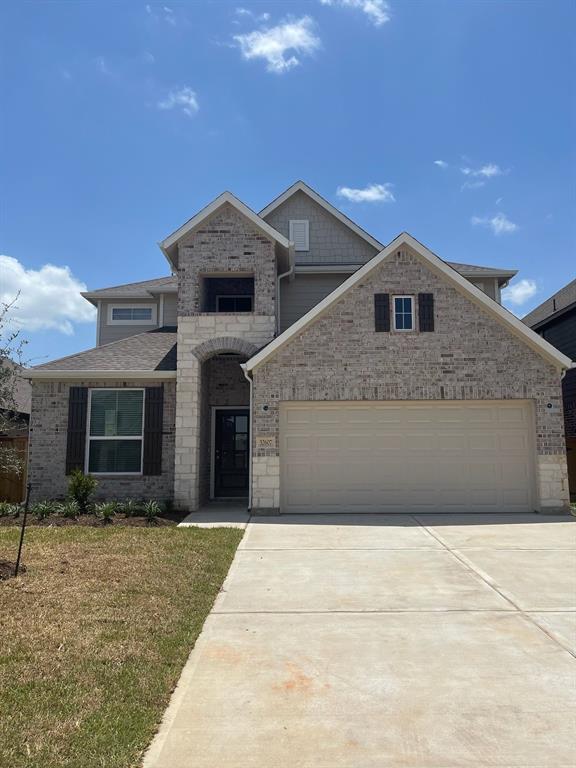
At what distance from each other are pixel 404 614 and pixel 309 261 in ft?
43.9

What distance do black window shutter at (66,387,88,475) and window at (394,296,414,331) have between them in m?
7.47

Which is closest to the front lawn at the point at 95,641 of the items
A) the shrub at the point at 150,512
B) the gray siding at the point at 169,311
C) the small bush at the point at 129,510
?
the shrub at the point at 150,512

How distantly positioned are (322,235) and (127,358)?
753cm

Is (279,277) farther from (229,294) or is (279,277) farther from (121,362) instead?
(121,362)

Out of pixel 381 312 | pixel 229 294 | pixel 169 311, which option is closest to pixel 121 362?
pixel 229 294

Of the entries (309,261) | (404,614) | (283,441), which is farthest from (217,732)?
(309,261)

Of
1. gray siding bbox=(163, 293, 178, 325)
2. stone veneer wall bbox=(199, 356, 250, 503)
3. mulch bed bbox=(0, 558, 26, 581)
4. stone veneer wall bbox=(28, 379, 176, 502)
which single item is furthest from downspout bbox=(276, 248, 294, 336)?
mulch bed bbox=(0, 558, 26, 581)

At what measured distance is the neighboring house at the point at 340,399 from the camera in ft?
40.9

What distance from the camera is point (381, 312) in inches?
501

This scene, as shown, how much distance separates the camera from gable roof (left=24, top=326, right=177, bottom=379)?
13.3m

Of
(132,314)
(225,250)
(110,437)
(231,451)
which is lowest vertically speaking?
(231,451)

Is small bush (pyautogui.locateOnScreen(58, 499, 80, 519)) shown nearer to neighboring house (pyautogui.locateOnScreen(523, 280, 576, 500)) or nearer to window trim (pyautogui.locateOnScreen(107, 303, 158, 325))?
window trim (pyautogui.locateOnScreen(107, 303, 158, 325))

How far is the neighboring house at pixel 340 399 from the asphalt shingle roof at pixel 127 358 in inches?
5.0

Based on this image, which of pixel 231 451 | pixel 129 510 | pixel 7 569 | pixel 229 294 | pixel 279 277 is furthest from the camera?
pixel 231 451
